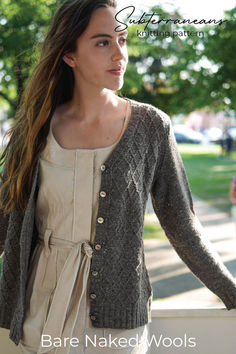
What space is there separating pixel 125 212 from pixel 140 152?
8.0 inches

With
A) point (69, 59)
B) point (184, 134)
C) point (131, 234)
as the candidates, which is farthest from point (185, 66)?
point (184, 134)

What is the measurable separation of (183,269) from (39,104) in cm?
369

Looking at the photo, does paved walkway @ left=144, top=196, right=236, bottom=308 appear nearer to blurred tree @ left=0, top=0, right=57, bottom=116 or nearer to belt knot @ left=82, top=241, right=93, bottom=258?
belt knot @ left=82, top=241, right=93, bottom=258

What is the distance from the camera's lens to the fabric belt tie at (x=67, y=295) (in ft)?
4.93

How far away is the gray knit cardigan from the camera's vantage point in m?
1.52

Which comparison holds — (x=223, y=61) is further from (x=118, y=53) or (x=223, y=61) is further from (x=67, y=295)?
(x=67, y=295)

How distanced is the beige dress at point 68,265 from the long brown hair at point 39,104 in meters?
0.10

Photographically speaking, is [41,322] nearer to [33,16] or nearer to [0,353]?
[0,353]

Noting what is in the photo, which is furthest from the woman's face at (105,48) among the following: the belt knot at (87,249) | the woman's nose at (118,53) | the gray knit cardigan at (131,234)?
the belt knot at (87,249)

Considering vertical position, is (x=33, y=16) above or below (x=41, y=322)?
above

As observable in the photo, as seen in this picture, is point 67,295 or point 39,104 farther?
point 39,104

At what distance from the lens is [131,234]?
61.3 inches

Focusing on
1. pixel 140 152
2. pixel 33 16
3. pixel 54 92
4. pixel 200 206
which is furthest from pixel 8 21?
pixel 200 206

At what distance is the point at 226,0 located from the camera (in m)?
2.61
